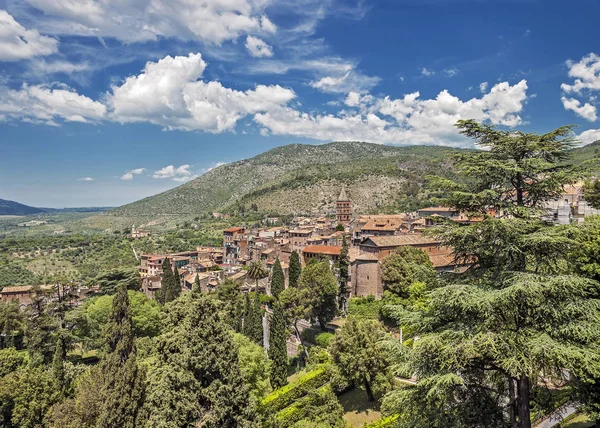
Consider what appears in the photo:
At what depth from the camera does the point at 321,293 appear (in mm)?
42188

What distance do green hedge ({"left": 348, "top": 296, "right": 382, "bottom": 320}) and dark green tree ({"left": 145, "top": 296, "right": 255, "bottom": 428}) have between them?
24.8 meters

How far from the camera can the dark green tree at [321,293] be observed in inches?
1663

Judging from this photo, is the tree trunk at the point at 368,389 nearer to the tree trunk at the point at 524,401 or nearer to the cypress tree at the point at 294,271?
the tree trunk at the point at 524,401

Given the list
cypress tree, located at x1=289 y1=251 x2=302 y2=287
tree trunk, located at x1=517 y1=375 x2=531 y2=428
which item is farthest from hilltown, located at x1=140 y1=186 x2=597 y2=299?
tree trunk, located at x1=517 y1=375 x2=531 y2=428

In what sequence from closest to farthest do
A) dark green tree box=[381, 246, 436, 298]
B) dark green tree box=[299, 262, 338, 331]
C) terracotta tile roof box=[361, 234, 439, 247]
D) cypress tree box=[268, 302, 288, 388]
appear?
cypress tree box=[268, 302, 288, 388]
dark green tree box=[381, 246, 436, 298]
dark green tree box=[299, 262, 338, 331]
terracotta tile roof box=[361, 234, 439, 247]

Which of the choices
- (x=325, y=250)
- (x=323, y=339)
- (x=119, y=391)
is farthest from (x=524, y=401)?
(x=325, y=250)

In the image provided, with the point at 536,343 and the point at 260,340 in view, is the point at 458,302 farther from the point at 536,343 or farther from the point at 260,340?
the point at 260,340

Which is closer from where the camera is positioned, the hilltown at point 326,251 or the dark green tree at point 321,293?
the dark green tree at point 321,293

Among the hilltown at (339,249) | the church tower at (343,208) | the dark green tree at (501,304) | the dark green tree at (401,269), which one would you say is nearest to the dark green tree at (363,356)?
the hilltown at (339,249)

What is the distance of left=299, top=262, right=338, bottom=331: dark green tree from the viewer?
4225 centimetres

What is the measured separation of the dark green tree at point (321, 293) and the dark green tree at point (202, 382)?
2541 cm

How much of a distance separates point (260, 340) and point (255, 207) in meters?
137

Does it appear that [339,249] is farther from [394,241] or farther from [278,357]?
[278,357]

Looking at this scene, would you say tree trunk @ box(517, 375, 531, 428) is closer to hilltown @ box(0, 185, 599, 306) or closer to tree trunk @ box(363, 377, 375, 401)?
tree trunk @ box(363, 377, 375, 401)
